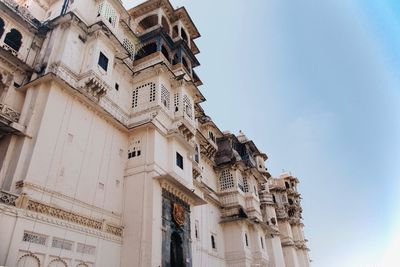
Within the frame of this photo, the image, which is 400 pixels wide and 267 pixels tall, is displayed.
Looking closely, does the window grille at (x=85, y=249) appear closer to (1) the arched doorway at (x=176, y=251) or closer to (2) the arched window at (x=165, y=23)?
(1) the arched doorway at (x=176, y=251)

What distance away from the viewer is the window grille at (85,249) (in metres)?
15.6

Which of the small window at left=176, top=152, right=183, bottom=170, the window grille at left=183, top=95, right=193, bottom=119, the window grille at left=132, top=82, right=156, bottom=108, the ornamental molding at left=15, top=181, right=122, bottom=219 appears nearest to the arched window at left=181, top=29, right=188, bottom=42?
the window grille at left=183, top=95, right=193, bottom=119

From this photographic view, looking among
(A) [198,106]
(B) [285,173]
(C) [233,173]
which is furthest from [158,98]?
(B) [285,173]

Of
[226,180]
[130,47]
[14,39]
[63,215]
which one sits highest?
[130,47]

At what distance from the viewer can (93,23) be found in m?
21.2

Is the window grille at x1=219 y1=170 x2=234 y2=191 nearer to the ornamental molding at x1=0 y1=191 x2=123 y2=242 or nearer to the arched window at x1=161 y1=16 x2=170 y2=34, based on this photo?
the arched window at x1=161 y1=16 x2=170 y2=34

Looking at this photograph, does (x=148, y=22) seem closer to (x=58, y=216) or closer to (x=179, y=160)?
(x=179, y=160)

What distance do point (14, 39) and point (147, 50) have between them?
1171 cm

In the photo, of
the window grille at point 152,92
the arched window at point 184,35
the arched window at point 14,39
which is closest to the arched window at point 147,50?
the window grille at point 152,92

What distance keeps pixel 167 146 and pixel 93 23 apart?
9.95m

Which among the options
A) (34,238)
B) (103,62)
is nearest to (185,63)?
(103,62)

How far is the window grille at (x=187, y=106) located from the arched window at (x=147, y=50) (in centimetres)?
524

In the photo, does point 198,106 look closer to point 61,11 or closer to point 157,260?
point 61,11

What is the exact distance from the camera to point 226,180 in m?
36.3
